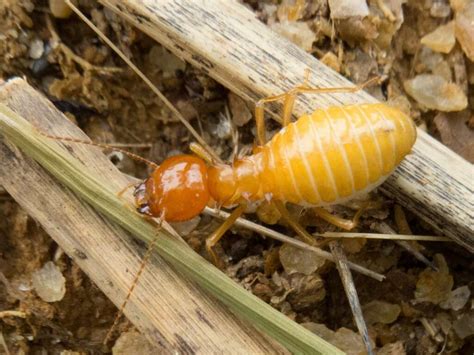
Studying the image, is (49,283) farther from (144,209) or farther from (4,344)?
(144,209)

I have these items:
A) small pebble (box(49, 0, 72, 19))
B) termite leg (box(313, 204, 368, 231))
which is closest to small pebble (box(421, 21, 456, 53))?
termite leg (box(313, 204, 368, 231))

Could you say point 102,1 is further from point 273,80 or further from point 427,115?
point 427,115

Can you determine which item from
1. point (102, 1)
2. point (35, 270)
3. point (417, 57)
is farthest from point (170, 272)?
point (417, 57)

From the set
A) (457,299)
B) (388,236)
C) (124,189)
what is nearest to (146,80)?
(124,189)

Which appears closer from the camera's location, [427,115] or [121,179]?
[121,179]

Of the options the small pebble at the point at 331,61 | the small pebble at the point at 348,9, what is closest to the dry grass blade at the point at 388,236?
the small pebble at the point at 331,61
